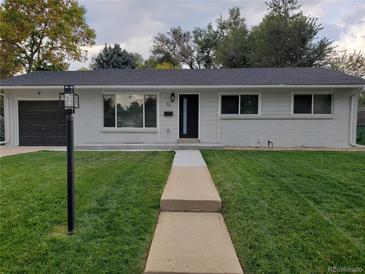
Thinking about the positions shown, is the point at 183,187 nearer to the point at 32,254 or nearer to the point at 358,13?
the point at 32,254

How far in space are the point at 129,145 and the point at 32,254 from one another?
860 cm

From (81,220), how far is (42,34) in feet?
78.5

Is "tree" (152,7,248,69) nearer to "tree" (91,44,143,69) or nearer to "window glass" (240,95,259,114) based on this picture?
"tree" (91,44,143,69)

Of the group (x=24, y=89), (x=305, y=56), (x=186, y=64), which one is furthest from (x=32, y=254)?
(x=186, y=64)

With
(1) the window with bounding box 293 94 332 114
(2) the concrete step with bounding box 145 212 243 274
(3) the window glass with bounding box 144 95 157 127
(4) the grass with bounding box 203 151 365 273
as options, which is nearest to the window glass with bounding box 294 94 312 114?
(1) the window with bounding box 293 94 332 114

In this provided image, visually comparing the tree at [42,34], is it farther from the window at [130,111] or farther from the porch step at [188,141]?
the porch step at [188,141]

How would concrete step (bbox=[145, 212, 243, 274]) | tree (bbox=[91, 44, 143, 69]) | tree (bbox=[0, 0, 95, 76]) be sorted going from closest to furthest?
concrete step (bbox=[145, 212, 243, 274])
tree (bbox=[0, 0, 95, 76])
tree (bbox=[91, 44, 143, 69])

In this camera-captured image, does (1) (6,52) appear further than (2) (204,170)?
Yes

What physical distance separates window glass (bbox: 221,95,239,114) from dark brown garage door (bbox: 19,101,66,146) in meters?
6.59

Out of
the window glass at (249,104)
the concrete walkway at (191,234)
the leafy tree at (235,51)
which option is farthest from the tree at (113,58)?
the concrete walkway at (191,234)

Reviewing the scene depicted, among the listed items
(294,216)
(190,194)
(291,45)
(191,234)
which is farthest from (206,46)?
(191,234)

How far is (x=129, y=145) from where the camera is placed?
37.1 ft

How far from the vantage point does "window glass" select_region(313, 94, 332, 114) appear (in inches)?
452

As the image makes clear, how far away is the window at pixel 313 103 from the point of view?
11484mm
